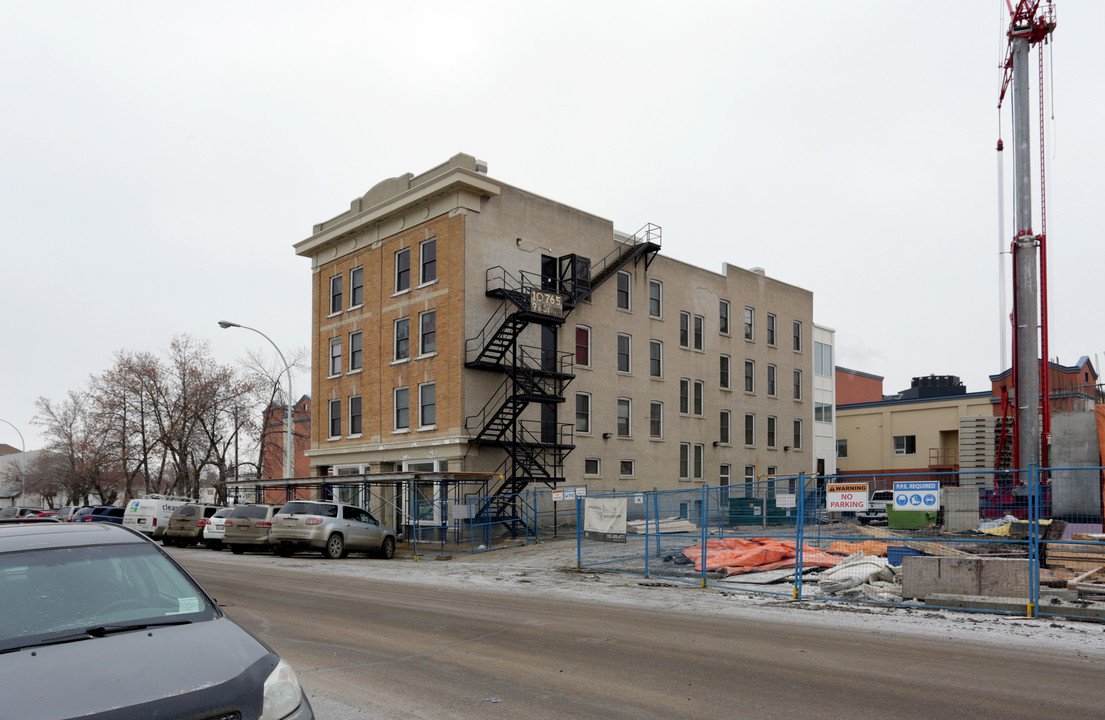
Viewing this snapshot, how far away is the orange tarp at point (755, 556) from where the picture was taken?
17859mm

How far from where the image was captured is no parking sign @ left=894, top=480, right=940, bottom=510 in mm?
13492

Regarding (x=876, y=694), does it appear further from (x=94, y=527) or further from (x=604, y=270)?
(x=604, y=270)

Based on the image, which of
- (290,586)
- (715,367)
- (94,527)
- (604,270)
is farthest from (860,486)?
(715,367)

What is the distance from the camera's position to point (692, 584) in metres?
17.3

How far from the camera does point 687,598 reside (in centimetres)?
1529

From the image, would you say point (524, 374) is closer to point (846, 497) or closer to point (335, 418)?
point (335, 418)

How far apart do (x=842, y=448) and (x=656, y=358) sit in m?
28.5

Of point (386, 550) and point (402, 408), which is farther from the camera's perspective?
point (402, 408)

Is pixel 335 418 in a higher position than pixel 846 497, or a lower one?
higher

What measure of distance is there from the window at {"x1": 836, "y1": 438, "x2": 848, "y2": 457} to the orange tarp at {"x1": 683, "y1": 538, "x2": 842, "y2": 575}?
152 ft

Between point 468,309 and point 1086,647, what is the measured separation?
25361mm

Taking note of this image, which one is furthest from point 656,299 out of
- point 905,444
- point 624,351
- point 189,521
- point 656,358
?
point 905,444

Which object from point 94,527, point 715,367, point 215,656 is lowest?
point 215,656

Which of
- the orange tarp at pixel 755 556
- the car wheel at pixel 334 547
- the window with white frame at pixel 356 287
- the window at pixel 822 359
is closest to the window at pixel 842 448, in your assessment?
the window at pixel 822 359
